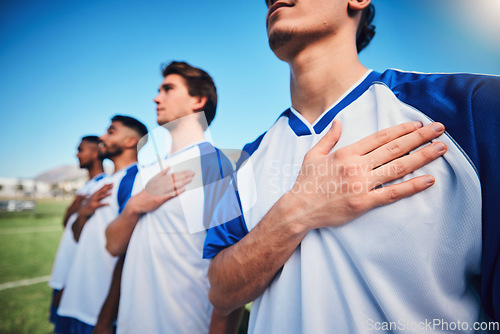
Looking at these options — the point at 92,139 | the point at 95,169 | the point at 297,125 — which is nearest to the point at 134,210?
the point at 297,125

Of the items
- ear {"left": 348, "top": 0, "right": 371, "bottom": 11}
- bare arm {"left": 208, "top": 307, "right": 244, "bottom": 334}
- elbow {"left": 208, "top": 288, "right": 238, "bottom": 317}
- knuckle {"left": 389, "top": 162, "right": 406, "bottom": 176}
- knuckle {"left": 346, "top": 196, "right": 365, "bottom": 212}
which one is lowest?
bare arm {"left": 208, "top": 307, "right": 244, "bottom": 334}

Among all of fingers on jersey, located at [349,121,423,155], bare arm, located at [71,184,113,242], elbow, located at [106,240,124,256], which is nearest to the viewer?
fingers on jersey, located at [349,121,423,155]

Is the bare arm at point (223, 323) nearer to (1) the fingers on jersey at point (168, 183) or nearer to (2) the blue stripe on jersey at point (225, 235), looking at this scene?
(2) the blue stripe on jersey at point (225, 235)

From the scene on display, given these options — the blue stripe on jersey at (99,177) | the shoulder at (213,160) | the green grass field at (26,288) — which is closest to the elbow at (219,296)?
the shoulder at (213,160)

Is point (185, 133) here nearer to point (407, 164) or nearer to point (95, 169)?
point (407, 164)

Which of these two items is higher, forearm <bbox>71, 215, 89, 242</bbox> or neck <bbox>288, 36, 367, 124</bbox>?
neck <bbox>288, 36, 367, 124</bbox>

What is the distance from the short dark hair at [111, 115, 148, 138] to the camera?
8.03ft

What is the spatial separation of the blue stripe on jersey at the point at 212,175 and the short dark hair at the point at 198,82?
16.2 inches

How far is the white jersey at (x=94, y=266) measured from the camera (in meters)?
1.82

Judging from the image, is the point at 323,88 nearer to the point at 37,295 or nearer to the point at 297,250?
the point at 297,250

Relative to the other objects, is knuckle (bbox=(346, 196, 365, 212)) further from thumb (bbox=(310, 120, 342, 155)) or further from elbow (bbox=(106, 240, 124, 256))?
elbow (bbox=(106, 240, 124, 256))

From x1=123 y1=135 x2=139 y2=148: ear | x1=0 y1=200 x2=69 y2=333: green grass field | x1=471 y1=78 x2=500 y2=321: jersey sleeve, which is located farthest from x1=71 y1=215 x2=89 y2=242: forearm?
x1=471 y1=78 x2=500 y2=321: jersey sleeve

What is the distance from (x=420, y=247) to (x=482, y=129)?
0.29 m

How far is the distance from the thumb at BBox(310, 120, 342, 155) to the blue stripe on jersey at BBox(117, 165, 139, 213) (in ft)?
5.10
